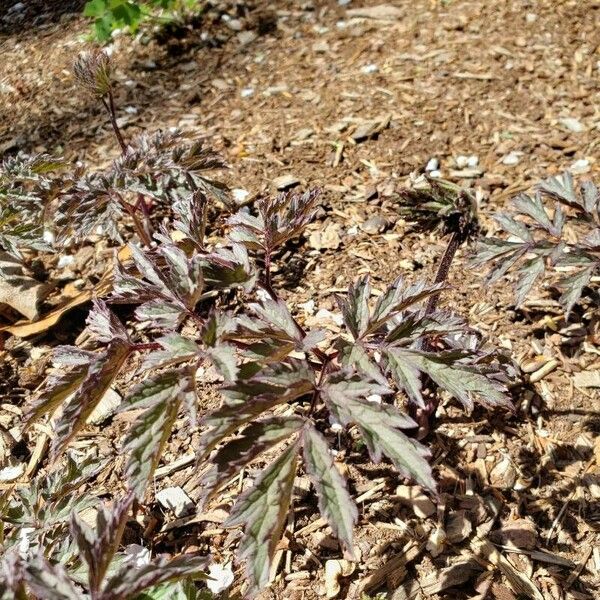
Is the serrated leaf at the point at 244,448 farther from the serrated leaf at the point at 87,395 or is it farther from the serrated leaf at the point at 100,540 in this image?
the serrated leaf at the point at 87,395

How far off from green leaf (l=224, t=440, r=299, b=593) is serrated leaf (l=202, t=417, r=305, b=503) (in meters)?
0.04

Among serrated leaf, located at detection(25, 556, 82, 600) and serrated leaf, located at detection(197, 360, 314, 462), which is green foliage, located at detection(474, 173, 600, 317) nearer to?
serrated leaf, located at detection(197, 360, 314, 462)

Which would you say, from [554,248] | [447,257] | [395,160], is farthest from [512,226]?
Result: [395,160]

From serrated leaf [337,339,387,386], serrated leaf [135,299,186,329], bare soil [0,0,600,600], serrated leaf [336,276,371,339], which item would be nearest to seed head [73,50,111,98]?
bare soil [0,0,600,600]

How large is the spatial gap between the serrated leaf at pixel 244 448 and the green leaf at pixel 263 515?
4cm

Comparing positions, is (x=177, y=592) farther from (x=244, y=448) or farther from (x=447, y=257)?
(x=447, y=257)

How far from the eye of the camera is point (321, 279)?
262 centimetres

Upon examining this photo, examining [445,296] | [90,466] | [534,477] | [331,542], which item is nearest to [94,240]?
[90,466]

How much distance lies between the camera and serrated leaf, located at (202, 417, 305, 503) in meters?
1.29

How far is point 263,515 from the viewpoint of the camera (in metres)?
1.29

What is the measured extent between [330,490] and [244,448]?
0.18m

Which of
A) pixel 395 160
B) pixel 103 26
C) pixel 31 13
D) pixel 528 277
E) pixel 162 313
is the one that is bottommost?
pixel 395 160

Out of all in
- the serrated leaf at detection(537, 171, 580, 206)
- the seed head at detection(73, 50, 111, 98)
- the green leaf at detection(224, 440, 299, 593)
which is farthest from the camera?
the seed head at detection(73, 50, 111, 98)

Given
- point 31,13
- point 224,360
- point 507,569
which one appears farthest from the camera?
point 31,13
